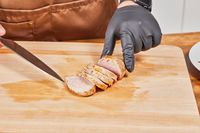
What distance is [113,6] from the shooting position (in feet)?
3.74

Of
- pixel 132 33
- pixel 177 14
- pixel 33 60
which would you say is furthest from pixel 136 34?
pixel 177 14

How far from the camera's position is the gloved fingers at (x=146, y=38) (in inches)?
35.6

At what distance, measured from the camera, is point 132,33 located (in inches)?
35.2

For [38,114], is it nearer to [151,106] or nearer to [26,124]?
[26,124]

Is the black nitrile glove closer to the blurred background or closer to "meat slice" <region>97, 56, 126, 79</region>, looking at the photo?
"meat slice" <region>97, 56, 126, 79</region>

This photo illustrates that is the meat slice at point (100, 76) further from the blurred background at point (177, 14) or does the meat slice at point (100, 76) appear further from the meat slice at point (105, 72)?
the blurred background at point (177, 14)

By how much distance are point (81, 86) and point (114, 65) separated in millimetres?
89

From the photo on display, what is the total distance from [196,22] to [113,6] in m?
0.59

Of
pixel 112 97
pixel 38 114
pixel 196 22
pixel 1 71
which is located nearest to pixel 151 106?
pixel 112 97

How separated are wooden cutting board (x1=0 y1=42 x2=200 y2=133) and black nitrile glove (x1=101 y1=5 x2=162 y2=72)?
68mm

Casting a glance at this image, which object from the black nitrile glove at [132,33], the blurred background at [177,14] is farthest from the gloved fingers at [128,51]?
the blurred background at [177,14]

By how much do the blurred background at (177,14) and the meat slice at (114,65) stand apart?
2.29 feet

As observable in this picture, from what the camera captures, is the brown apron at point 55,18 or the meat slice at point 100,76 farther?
the brown apron at point 55,18

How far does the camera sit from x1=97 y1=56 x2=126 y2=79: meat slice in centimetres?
90
